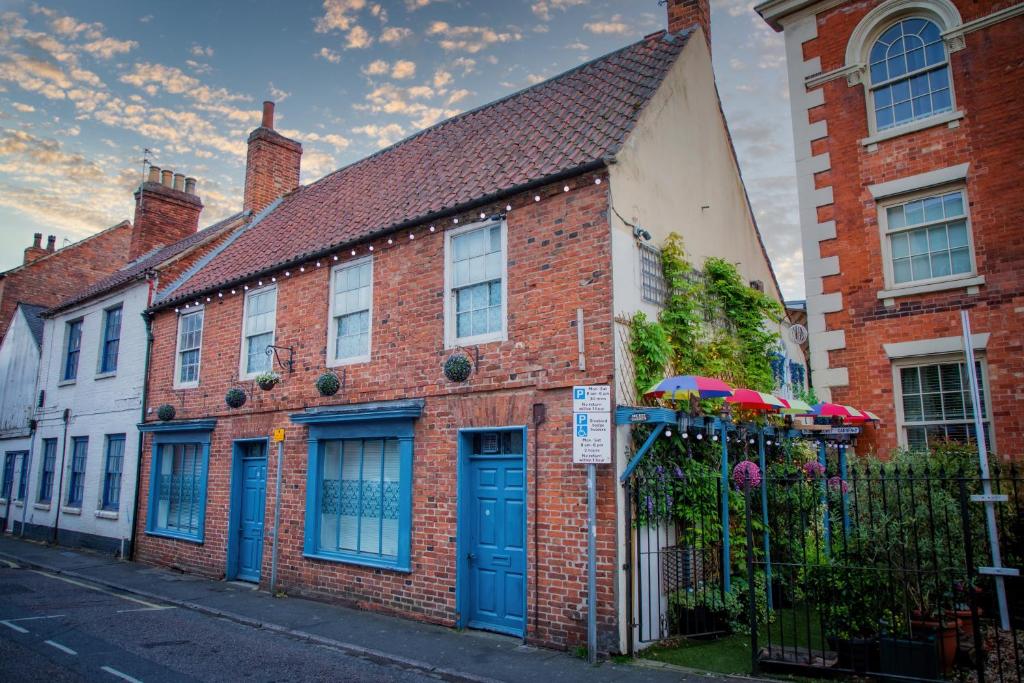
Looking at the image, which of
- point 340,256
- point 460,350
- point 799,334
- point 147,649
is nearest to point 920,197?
point 799,334

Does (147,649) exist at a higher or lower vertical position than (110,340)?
lower

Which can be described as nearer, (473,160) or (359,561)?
(359,561)

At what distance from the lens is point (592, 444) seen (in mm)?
7883

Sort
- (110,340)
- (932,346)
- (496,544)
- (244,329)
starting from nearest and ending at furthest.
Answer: (496,544) → (932,346) → (244,329) → (110,340)

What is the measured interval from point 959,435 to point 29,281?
1294 inches

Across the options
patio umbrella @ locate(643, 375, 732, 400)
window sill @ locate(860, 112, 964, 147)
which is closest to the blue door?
patio umbrella @ locate(643, 375, 732, 400)

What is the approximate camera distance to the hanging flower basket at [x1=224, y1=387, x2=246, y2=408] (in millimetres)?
13492

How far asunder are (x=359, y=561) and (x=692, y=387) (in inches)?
235

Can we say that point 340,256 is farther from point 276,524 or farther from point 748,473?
point 748,473

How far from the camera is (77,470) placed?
61.5ft

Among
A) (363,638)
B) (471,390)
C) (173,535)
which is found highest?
(471,390)

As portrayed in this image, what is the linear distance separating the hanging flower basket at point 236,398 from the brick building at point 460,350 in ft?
0.93

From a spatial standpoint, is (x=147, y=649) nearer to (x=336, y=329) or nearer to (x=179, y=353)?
(x=336, y=329)

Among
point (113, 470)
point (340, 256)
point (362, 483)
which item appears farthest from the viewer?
point (113, 470)
